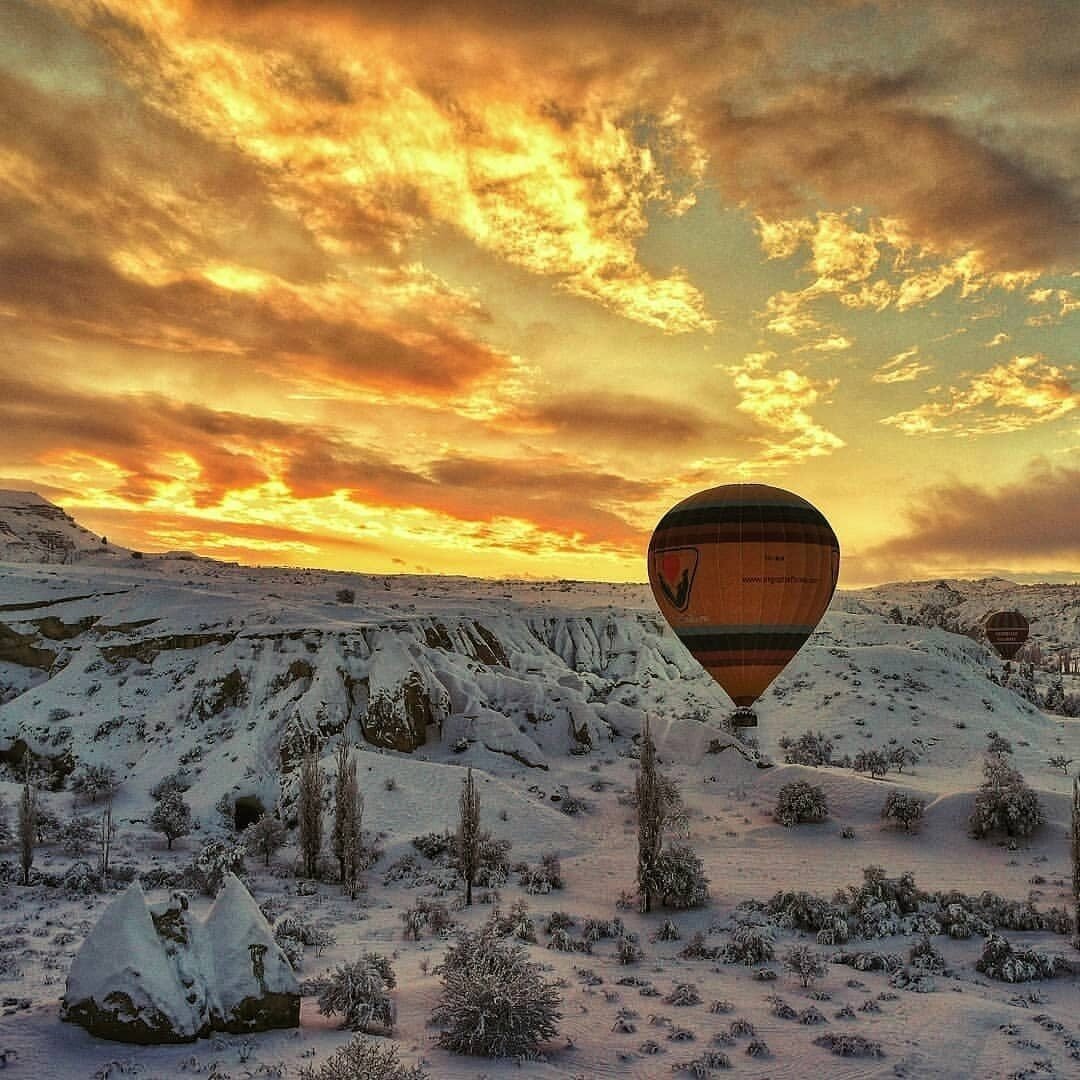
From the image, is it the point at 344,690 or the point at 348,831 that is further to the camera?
the point at 344,690

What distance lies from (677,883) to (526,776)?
23.1m

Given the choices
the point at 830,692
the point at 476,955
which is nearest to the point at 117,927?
the point at 476,955

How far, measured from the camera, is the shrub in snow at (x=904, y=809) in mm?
46156

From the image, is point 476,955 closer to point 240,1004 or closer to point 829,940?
point 240,1004

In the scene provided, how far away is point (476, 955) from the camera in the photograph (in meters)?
23.2

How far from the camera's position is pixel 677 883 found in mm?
36375

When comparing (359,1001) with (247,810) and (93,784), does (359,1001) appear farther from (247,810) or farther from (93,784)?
(93,784)

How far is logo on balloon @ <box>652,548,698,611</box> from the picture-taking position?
35.9m

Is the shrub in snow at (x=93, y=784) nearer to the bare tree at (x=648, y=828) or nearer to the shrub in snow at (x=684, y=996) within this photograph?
the bare tree at (x=648, y=828)

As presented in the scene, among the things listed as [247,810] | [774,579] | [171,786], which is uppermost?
[774,579]

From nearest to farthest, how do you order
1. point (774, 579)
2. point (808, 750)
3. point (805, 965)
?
point (805, 965) < point (774, 579) < point (808, 750)

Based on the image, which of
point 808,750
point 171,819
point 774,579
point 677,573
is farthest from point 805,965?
point 808,750

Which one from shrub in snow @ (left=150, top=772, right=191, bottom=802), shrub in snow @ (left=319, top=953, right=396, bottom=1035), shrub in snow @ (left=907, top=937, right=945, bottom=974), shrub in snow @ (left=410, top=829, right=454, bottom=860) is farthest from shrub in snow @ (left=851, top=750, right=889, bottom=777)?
shrub in snow @ (left=150, top=772, right=191, bottom=802)

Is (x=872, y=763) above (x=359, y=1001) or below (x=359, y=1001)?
above
